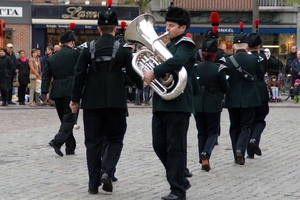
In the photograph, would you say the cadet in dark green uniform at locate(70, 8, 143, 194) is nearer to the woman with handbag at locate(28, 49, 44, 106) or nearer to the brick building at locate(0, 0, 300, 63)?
the woman with handbag at locate(28, 49, 44, 106)

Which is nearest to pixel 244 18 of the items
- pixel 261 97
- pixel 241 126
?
pixel 261 97

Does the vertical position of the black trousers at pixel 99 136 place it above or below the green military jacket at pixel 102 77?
below

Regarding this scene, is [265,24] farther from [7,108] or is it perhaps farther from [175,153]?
[175,153]

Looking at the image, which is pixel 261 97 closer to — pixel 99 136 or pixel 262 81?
pixel 262 81

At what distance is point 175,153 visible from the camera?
7.97 m

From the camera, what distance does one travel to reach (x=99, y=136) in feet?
28.0

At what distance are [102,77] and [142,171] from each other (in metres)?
2.11

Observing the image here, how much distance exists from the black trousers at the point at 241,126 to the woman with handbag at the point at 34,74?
525 inches

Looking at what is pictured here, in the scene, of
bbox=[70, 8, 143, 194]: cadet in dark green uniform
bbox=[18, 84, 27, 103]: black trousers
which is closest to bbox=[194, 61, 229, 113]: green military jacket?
bbox=[70, 8, 143, 194]: cadet in dark green uniform

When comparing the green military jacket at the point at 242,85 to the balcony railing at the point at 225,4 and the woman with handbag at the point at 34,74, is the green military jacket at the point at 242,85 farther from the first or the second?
the balcony railing at the point at 225,4

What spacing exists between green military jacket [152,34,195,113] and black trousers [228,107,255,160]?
9.16 ft

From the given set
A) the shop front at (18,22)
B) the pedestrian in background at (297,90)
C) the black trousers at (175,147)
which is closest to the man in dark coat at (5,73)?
the pedestrian in background at (297,90)

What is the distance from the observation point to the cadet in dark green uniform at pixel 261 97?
37.5ft

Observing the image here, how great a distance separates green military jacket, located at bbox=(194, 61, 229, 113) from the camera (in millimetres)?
10383
